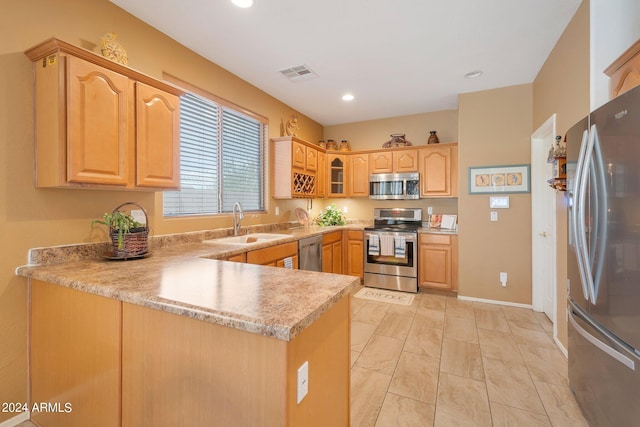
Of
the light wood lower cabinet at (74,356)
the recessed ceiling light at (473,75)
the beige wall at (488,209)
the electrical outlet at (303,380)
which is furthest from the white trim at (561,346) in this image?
the light wood lower cabinet at (74,356)

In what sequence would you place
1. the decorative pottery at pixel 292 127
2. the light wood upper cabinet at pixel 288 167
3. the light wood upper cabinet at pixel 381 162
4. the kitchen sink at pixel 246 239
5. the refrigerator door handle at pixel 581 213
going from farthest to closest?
the light wood upper cabinet at pixel 381 162 < the decorative pottery at pixel 292 127 < the light wood upper cabinet at pixel 288 167 < the kitchen sink at pixel 246 239 < the refrigerator door handle at pixel 581 213

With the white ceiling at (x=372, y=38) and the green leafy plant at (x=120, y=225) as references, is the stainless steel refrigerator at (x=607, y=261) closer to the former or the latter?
the white ceiling at (x=372, y=38)

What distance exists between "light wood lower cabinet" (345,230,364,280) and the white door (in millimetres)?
2192

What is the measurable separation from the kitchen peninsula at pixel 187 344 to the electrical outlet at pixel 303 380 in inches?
0.8

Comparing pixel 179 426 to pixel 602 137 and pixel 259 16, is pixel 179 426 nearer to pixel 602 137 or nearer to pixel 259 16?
pixel 602 137

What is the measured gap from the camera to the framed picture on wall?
11.6 feet

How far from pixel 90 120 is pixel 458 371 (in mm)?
3053

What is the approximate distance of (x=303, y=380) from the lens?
3.18 feet

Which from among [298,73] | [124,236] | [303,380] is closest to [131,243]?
[124,236]

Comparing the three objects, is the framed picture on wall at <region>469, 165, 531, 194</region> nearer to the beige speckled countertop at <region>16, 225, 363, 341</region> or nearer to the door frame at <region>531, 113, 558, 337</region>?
the door frame at <region>531, 113, 558, 337</region>

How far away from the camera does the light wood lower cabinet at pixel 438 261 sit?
3.99 metres

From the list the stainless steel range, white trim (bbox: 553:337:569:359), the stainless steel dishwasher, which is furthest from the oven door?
white trim (bbox: 553:337:569:359)

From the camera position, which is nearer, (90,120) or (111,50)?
(90,120)

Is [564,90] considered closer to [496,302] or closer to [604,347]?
[604,347]
